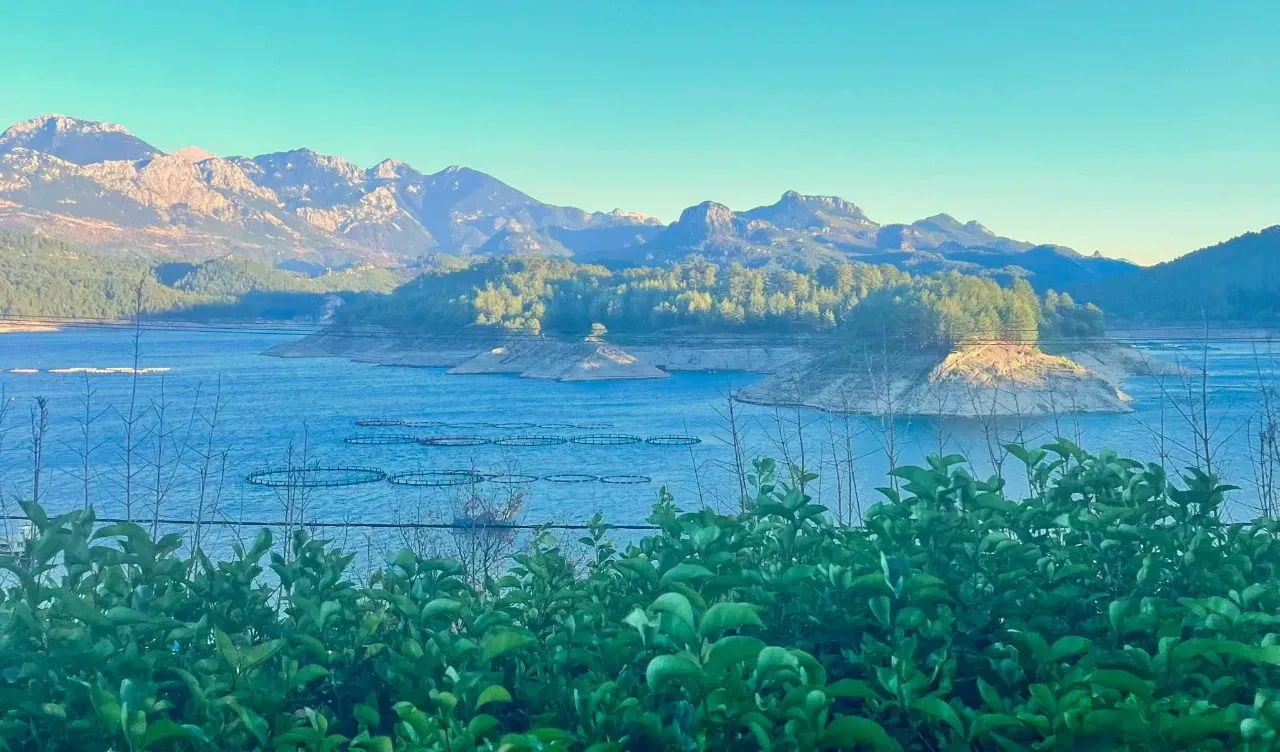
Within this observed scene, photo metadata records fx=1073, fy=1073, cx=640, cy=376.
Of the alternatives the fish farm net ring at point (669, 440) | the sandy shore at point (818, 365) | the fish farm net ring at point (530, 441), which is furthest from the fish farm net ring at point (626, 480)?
the fish farm net ring at point (530, 441)

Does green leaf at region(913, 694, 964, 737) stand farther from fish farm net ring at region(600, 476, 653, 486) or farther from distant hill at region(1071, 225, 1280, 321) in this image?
distant hill at region(1071, 225, 1280, 321)

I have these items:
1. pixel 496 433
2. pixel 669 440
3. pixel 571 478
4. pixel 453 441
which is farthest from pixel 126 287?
pixel 571 478

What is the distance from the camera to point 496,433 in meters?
27.0

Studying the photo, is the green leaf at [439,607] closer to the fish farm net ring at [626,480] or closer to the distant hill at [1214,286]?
the fish farm net ring at [626,480]

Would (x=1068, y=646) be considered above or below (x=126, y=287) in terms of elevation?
below

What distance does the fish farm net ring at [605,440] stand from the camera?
24.9 metres

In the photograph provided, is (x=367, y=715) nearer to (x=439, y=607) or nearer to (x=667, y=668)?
(x=439, y=607)

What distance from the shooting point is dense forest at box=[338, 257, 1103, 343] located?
34062 millimetres

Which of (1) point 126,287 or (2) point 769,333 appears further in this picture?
(1) point 126,287

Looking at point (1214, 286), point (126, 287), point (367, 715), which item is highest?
point (126, 287)

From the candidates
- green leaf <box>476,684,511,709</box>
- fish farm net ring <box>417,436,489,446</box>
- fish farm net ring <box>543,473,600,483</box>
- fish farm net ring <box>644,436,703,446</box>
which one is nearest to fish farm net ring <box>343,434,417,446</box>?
fish farm net ring <box>417,436,489,446</box>

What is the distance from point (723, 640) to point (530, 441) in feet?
79.6

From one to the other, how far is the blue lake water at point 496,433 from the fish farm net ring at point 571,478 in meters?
0.49

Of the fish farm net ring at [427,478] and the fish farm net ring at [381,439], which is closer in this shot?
the fish farm net ring at [427,478]
